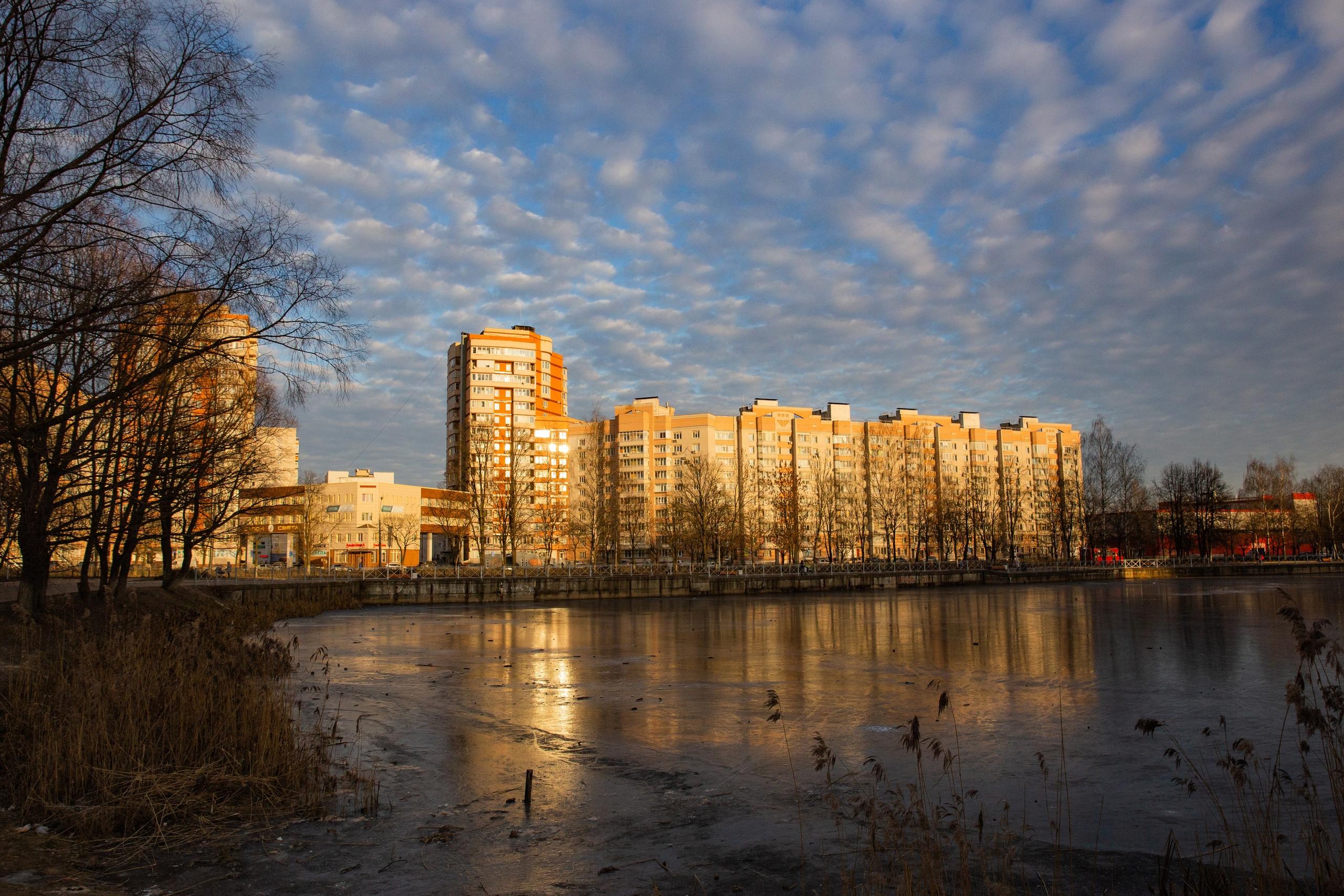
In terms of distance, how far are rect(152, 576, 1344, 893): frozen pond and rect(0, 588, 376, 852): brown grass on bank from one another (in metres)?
0.77

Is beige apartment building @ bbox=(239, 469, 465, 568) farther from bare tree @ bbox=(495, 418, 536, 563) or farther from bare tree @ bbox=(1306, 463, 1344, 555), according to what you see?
bare tree @ bbox=(1306, 463, 1344, 555)

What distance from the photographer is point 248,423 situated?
29.3 metres

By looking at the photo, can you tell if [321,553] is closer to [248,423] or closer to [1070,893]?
[248,423]

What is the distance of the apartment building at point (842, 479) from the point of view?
338 feet

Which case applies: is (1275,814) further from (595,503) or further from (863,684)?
(595,503)

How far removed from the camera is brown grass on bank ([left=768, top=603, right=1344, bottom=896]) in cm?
580

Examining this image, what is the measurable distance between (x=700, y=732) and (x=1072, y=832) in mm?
5819

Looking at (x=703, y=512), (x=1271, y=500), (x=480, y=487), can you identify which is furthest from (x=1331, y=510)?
(x=480, y=487)

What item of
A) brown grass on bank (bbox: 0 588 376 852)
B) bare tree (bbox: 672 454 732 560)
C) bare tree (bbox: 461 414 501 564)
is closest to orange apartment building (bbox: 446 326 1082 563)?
bare tree (bbox: 672 454 732 560)

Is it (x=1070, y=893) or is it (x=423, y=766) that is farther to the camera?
(x=423, y=766)

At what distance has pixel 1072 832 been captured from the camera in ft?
24.2

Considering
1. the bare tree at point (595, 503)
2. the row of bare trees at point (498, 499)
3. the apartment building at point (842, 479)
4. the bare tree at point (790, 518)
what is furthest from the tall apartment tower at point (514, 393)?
the row of bare trees at point (498, 499)

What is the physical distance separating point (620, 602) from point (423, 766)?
47.7m

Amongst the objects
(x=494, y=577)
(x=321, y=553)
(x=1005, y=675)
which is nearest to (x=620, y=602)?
(x=494, y=577)
